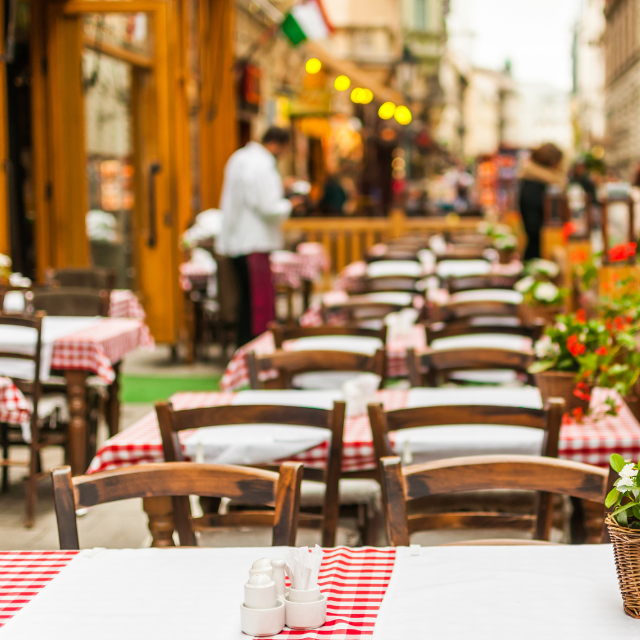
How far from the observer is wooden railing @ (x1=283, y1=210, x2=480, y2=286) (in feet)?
48.3

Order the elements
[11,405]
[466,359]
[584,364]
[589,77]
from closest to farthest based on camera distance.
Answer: [584,364], [466,359], [11,405], [589,77]

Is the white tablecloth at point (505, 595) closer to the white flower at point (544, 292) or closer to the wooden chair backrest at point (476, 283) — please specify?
the white flower at point (544, 292)

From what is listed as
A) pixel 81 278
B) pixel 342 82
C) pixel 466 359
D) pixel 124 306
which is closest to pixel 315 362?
pixel 466 359

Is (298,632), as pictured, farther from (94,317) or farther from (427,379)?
(94,317)

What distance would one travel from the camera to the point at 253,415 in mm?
2754

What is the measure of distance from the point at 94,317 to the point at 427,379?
2.37 meters

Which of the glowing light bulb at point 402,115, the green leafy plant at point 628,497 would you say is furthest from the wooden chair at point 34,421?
the glowing light bulb at point 402,115

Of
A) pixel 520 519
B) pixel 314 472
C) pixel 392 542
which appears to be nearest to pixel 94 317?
pixel 314 472

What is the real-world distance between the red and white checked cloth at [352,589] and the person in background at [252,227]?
6301mm

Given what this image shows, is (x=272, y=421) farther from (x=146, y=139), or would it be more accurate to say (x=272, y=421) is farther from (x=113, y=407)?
(x=146, y=139)

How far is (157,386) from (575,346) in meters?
5.35

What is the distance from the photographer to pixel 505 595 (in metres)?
1.73

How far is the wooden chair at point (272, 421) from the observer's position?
274 cm

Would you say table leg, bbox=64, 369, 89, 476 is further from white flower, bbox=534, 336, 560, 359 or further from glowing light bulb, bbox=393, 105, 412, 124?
glowing light bulb, bbox=393, 105, 412, 124
